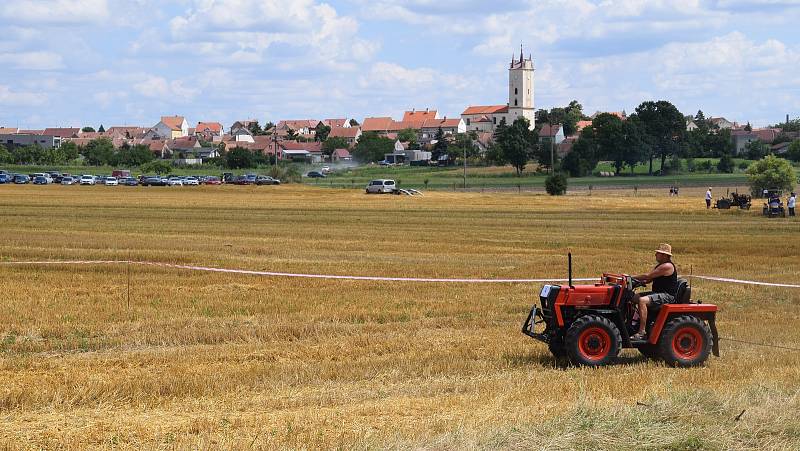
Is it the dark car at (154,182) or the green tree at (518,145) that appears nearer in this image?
the dark car at (154,182)

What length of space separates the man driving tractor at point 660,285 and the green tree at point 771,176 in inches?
2740

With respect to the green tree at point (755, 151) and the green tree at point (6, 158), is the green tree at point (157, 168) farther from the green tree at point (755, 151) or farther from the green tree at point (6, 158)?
the green tree at point (755, 151)

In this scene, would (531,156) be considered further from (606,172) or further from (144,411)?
(144,411)

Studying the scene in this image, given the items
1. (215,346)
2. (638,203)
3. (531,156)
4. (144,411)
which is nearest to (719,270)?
(215,346)

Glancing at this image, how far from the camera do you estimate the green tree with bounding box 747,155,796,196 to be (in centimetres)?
7956

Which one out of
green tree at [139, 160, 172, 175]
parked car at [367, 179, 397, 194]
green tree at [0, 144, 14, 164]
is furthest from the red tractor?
green tree at [0, 144, 14, 164]

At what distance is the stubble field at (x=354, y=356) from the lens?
→ 9.88m

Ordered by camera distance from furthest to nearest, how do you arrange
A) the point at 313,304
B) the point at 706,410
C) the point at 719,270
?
the point at 719,270, the point at 313,304, the point at 706,410

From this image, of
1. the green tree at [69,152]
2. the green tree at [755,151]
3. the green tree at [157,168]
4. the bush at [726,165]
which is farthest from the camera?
the green tree at [69,152]

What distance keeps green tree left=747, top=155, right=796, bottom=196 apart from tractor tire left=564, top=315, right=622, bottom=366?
7034 cm

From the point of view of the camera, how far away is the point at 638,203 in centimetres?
7219

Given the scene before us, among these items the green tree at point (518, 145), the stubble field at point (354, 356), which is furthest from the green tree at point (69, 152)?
the stubble field at point (354, 356)

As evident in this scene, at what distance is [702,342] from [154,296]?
11872 mm

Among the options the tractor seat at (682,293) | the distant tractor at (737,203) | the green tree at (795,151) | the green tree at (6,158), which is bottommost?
the distant tractor at (737,203)
